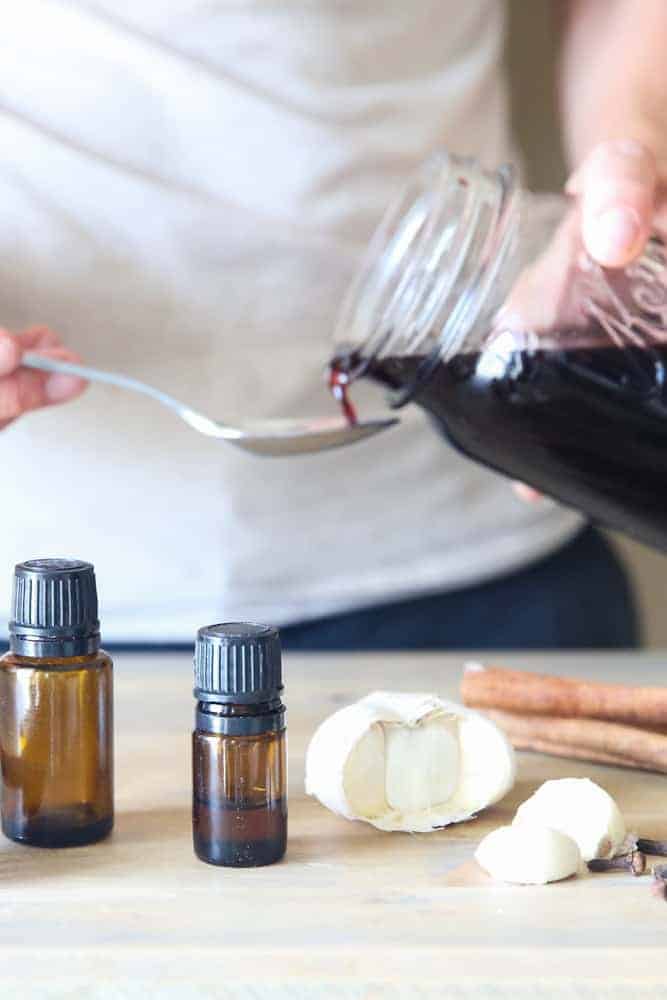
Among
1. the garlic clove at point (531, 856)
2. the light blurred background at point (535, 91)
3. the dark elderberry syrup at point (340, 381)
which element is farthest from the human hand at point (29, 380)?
the light blurred background at point (535, 91)

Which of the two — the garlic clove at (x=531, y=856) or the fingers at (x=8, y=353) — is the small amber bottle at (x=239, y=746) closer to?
the garlic clove at (x=531, y=856)

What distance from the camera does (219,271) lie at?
0.98 metres

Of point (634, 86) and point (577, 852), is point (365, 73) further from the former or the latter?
point (577, 852)

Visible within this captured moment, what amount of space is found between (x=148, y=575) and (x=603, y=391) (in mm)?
414

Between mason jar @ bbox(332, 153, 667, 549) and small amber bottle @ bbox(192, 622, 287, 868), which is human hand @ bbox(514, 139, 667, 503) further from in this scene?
small amber bottle @ bbox(192, 622, 287, 868)

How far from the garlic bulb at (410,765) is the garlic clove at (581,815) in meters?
0.03

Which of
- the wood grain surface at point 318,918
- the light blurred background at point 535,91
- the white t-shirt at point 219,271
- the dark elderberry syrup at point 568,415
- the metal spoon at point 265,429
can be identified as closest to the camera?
the wood grain surface at point 318,918

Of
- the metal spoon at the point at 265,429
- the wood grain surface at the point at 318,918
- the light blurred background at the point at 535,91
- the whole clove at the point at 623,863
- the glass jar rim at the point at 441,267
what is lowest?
the wood grain surface at the point at 318,918

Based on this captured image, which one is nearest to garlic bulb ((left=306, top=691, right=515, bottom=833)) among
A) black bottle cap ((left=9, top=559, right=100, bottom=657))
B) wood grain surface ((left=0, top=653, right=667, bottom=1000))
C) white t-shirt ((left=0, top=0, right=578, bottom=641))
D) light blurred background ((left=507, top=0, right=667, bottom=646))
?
wood grain surface ((left=0, top=653, right=667, bottom=1000))

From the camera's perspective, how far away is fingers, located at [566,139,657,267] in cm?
70

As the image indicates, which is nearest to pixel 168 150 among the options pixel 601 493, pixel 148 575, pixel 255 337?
pixel 255 337

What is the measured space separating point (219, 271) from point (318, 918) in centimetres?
54

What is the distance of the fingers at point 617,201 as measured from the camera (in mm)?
702

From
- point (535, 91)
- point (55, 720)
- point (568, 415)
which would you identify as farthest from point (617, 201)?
point (535, 91)
